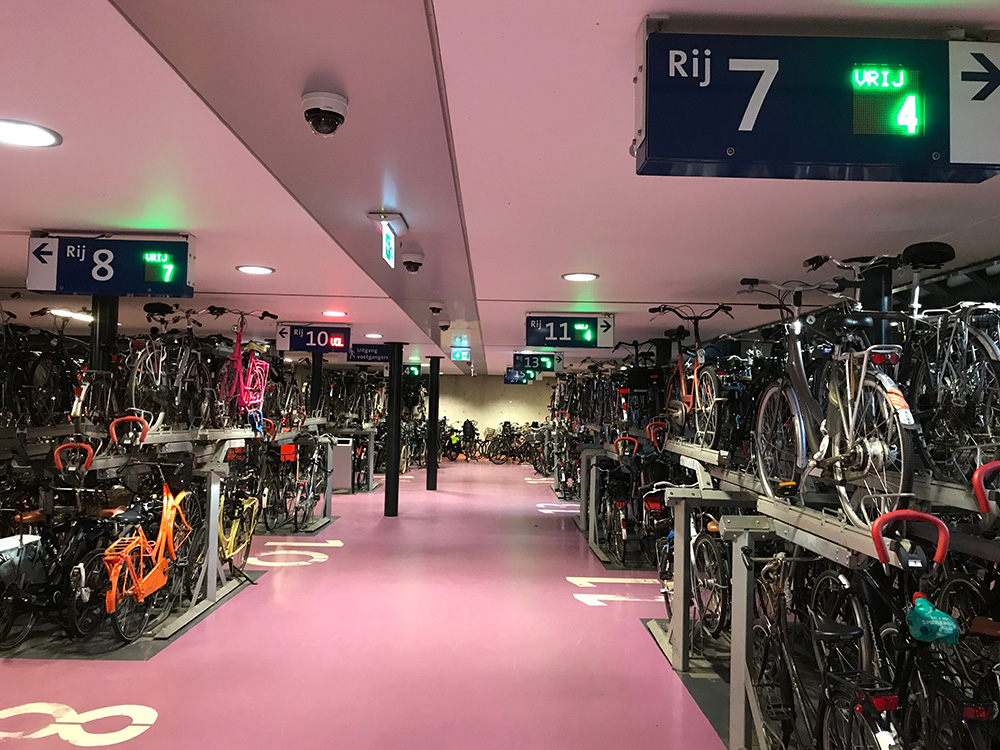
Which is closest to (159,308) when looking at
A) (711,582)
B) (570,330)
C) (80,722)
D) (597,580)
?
(80,722)

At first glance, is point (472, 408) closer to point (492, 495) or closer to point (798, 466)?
point (492, 495)

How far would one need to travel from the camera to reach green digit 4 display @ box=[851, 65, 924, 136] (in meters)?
1.53

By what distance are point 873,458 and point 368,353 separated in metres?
9.07

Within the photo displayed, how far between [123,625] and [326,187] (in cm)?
325

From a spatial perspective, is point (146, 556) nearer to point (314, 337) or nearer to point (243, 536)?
point (243, 536)

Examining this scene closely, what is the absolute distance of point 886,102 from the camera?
1.54 metres

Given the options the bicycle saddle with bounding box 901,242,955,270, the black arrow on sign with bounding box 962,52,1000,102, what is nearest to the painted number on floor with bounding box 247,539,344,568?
the bicycle saddle with bounding box 901,242,955,270

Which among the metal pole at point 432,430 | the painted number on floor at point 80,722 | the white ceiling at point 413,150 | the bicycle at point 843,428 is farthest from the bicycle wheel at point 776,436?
the metal pole at point 432,430

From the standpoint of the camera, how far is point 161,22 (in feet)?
6.30

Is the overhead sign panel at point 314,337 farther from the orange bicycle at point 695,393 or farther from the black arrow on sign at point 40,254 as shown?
the black arrow on sign at point 40,254

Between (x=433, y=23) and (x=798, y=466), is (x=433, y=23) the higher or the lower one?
the higher one

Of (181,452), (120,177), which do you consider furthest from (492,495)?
(120,177)

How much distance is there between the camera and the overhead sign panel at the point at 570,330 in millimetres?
6693

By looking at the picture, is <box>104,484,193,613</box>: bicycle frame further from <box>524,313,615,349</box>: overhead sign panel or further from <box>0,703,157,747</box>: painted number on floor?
<box>524,313,615,349</box>: overhead sign panel
